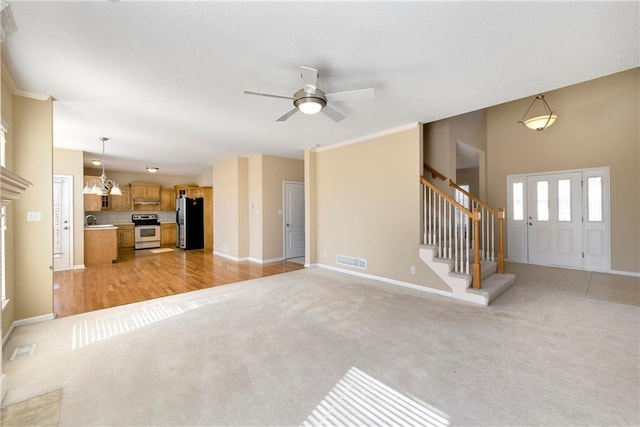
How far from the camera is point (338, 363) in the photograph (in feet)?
7.31

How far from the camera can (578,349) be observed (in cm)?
241

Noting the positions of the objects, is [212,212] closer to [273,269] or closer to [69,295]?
[273,269]

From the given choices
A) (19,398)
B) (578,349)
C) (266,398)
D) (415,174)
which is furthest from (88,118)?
(578,349)

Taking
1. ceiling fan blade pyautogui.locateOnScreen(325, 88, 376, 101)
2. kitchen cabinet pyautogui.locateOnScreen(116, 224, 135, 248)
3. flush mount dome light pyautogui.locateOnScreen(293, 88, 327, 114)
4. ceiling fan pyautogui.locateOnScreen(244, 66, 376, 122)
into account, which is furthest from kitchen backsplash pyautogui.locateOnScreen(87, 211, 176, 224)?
ceiling fan blade pyautogui.locateOnScreen(325, 88, 376, 101)

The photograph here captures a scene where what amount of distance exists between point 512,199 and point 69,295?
356 inches

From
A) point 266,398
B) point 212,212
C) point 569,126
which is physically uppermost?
point 569,126

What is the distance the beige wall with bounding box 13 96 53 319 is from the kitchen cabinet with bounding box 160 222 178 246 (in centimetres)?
647

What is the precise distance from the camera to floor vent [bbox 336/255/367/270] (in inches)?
202

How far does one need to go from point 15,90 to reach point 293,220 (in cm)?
523

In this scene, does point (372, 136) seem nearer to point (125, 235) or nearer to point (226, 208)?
point (226, 208)

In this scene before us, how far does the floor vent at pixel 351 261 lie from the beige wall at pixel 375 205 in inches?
3.5

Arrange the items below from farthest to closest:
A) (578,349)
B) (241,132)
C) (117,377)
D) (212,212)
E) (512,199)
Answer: (212,212)
(512,199)
(241,132)
(578,349)
(117,377)

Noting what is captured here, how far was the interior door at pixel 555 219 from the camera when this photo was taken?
5.54m

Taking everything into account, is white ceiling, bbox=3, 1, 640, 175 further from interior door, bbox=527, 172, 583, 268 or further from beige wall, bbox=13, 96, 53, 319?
interior door, bbox=527, 172, 583, 268
